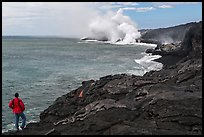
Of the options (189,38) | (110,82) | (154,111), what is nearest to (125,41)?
(189,38)

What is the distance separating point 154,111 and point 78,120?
3222mm

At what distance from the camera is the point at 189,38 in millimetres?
46719

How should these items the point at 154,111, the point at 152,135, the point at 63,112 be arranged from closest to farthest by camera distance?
the point at 152,135, the point at 154,111, the point at 63,112

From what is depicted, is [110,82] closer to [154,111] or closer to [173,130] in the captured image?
[154,111]

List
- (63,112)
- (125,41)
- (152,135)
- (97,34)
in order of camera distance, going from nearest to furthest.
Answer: (152,135)
(63,112)
(125,41)
(97,34)

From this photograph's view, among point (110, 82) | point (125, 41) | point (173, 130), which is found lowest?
point (173, 130)

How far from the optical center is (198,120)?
12742 mm

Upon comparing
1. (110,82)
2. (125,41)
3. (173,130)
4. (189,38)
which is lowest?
(173,130)

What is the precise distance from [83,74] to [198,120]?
3075 cm

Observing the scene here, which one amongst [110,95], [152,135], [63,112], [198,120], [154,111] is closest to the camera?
[152,135]

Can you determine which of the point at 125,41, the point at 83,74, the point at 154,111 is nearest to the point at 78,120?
the point at 154,111

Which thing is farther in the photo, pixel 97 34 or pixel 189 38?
pixel 97 34

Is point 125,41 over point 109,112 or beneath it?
over

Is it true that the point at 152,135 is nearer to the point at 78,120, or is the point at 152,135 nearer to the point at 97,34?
the point at 78,120
